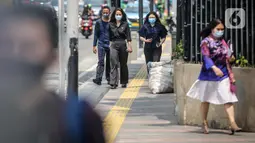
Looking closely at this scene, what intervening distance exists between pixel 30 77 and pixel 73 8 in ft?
27.1

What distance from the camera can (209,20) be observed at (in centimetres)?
1008

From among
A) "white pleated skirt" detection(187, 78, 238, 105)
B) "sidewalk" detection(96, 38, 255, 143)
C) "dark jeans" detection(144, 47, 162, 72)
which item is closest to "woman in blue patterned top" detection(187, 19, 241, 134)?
"white pleated skirt" detection(187, 78, 238, 105)

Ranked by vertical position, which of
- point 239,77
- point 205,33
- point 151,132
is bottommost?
point 151,132

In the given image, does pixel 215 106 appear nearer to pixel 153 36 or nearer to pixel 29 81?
pixel 153 36

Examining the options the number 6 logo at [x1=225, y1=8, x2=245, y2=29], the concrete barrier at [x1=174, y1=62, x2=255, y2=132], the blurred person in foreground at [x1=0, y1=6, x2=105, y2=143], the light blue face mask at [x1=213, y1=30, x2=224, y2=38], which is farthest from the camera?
the number 6 logo at [x1=225, y1=8, x2=245, y2=29]

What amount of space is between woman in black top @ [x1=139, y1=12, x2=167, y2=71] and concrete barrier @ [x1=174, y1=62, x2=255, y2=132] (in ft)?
20.4

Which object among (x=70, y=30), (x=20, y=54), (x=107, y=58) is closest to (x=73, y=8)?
(x=70, y=30)

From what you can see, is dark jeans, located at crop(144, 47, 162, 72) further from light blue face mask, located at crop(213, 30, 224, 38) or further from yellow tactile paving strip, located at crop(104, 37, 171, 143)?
light blue face mask, located at crop(213, 30, 224, 38)

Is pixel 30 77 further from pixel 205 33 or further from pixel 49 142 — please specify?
pixel 205 33

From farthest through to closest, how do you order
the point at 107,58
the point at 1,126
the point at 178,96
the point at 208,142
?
the point at 107,58 < the point at 178,96 < the point at 208,142 < the point at 1,126

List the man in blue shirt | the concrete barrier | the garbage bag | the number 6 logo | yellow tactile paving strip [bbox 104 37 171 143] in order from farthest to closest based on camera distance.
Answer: the man in blue shirt → the garbage bag → yellow tactile paving strip [bbox 104 37 171 143] → the number 6 logo → the concrete barrier

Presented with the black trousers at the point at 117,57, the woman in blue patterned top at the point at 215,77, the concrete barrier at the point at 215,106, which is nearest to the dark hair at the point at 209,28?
the woman in blue patterned top at the point at 215,77

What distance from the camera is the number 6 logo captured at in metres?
9.69

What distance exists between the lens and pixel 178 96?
10.3 m
